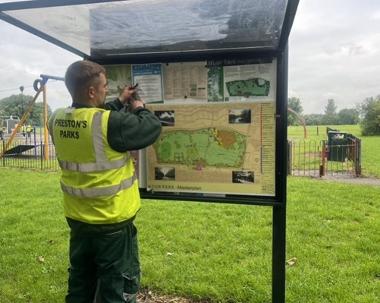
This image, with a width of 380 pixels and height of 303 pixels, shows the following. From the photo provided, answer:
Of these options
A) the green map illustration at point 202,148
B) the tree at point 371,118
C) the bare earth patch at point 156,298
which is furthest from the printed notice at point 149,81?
the tree at point 371,118

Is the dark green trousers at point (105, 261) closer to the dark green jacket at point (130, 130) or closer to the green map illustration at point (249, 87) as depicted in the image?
the dark green jacket at point (130, 130)

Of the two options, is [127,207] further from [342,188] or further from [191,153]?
[342,188]

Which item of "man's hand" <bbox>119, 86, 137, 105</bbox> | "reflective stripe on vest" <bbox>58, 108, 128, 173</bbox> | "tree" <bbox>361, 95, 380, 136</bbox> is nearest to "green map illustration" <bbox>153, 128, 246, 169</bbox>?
"man's hand" <bbox>119, 86, 137, 105</bbox>

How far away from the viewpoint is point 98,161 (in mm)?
2473

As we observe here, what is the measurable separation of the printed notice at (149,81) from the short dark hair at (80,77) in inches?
29.9

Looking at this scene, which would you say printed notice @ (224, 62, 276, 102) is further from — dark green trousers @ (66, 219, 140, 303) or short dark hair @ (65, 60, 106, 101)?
dark green trousers @ (66, 219, 140, 303)

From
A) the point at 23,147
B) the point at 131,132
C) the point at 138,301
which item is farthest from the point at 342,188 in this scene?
the point at 23,147

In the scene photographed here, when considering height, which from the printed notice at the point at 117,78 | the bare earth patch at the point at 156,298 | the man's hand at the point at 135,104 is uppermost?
the printed notice at the point at 117,78

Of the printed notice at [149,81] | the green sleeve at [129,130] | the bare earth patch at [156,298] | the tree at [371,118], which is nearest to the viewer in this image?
the green sleeve at [129,130]

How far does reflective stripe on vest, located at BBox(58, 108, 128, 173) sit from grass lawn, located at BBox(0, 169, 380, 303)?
190 centimetres

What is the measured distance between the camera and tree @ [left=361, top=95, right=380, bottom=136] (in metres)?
35.7

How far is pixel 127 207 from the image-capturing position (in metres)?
2.59

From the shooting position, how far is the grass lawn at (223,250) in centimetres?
394

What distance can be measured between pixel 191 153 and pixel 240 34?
0.96 m
